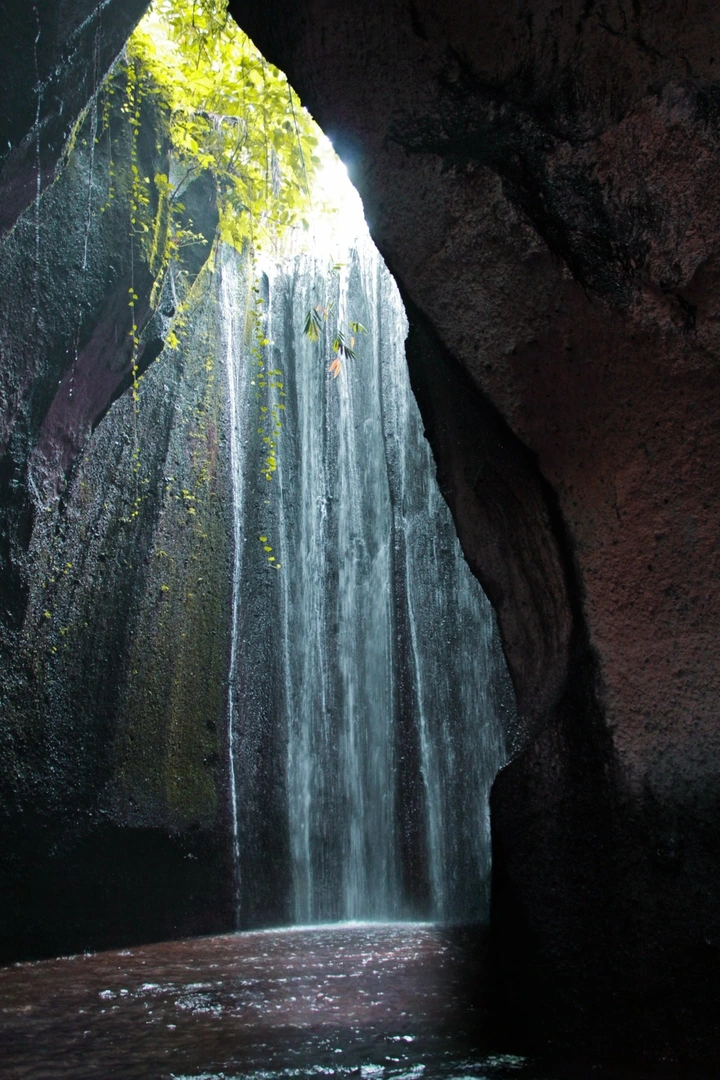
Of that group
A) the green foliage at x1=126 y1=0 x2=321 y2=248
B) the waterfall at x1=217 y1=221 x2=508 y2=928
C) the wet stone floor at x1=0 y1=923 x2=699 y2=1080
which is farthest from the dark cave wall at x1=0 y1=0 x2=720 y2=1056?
the waterfall at x1=217 y1=221 x2=508 y2=928

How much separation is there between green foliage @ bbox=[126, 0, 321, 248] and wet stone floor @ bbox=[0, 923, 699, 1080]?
638 centimetres

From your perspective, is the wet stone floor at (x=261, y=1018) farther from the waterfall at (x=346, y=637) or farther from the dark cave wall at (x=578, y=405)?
the waterfall at (x=346, y=637)

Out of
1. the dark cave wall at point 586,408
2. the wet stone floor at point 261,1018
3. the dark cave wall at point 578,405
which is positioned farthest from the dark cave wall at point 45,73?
the wet stone floor at point 261,1018

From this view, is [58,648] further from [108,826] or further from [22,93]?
[22,93]

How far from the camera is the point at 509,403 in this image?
2.90 metres

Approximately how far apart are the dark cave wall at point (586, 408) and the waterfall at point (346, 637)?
517 centimetres

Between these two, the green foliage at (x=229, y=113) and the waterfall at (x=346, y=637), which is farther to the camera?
the waterfall at (x=346, y=637)

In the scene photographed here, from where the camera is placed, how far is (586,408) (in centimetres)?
280

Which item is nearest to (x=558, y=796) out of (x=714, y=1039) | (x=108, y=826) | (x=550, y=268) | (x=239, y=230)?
(x=714, y=1039)

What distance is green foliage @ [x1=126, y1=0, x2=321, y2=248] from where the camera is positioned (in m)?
7.51

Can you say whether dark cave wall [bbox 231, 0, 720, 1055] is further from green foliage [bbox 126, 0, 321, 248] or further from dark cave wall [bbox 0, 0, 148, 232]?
green foliage [bbox 126, 0, 321, 248]

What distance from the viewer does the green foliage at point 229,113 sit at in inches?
296

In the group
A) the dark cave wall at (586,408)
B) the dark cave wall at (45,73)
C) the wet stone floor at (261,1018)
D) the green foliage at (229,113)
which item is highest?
the green foliage at (229,113)

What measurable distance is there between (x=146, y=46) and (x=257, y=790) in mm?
6475
